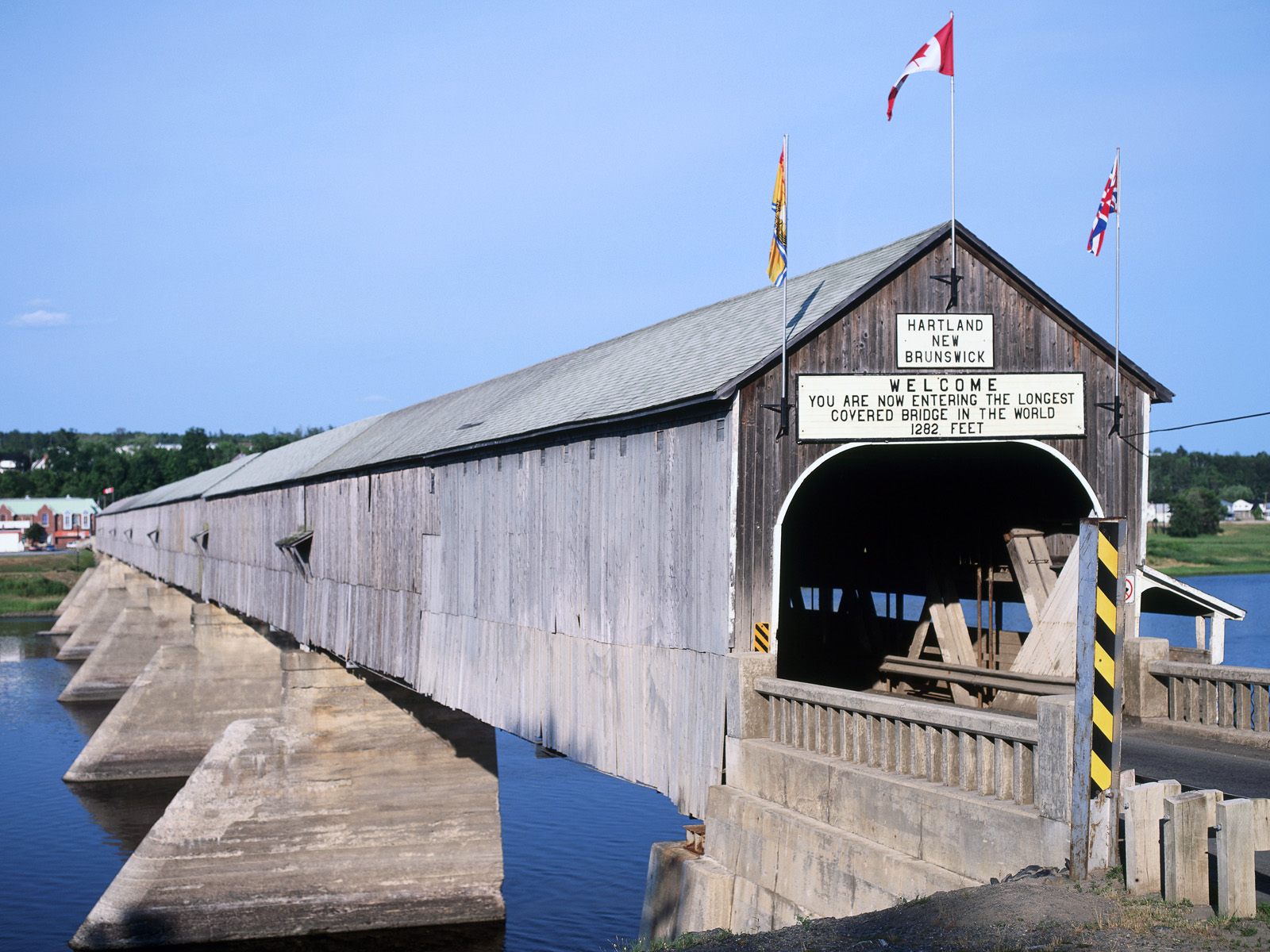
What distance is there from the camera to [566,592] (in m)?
14.9

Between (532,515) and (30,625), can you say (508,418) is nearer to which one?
(532,515)

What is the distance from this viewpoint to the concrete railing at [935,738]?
8.10 m

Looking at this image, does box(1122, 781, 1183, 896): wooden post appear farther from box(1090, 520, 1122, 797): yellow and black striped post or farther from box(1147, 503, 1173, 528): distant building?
box(1147, 503, 1173, 528): distant building

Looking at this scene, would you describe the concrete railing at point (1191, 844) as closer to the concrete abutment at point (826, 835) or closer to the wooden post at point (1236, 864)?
the wooden post at point (1236, 864)

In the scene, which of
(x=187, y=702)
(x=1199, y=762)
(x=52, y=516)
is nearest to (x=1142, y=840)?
(x=1199, y=762)

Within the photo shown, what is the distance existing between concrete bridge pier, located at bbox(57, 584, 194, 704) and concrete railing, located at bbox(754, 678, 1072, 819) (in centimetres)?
4508

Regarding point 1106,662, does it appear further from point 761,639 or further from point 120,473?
point 120,473

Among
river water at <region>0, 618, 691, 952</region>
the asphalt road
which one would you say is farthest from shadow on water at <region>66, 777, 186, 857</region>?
the asphalt road

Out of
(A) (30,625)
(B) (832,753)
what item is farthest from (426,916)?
(A) (30,625)

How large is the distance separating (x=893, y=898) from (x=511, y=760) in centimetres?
2903

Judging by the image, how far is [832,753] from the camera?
10.4 metres

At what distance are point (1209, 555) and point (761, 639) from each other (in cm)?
10112

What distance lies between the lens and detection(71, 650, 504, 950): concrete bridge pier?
74.9 ft

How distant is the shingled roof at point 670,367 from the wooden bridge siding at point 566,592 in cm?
37
